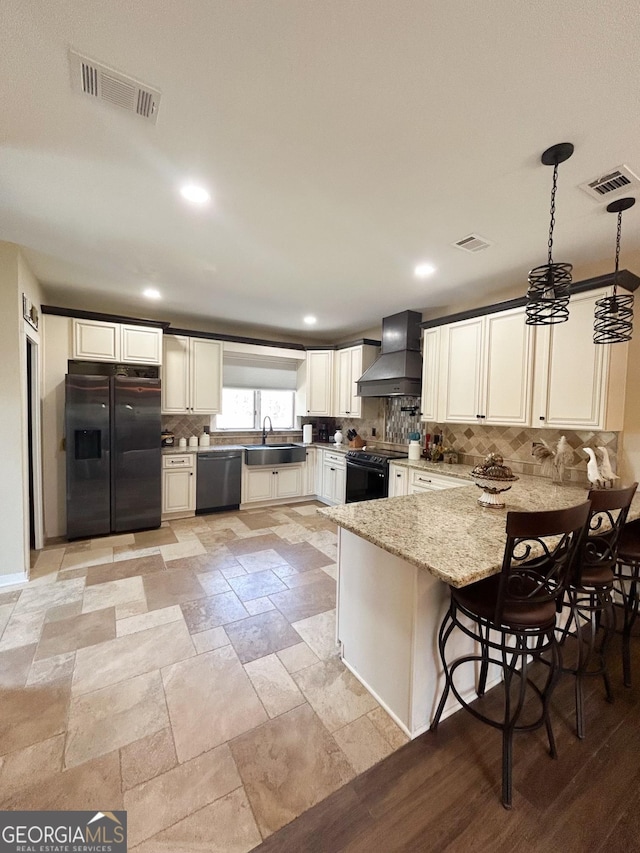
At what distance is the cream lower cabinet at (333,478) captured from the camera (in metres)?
4.96

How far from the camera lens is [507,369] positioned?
3.21 metres

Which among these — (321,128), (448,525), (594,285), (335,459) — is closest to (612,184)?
(594,285)

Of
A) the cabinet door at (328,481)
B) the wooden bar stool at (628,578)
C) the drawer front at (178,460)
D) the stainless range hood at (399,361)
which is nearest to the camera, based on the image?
the wooden bar stool at (628,578)

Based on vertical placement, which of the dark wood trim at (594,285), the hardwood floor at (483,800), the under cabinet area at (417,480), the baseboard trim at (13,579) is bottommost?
the hardwood floor at (483,800)

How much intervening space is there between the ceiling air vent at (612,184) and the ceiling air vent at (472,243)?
0.67 m

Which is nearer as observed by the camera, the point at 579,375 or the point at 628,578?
the point at 628,578

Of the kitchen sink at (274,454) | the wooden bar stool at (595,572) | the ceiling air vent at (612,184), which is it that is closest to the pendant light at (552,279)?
the ceiling air vent at (612,184)

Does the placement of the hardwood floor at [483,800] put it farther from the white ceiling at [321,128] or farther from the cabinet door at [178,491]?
the cabinet door at [178,491]

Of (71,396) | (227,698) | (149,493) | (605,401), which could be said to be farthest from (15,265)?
(605,401)

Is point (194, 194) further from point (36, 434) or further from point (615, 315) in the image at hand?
point (36, 434)

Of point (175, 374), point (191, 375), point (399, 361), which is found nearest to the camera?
point (399, 361)

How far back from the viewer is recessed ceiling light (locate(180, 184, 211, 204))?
1.95 meters

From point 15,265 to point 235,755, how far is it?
3.58 m

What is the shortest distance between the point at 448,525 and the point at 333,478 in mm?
3440
